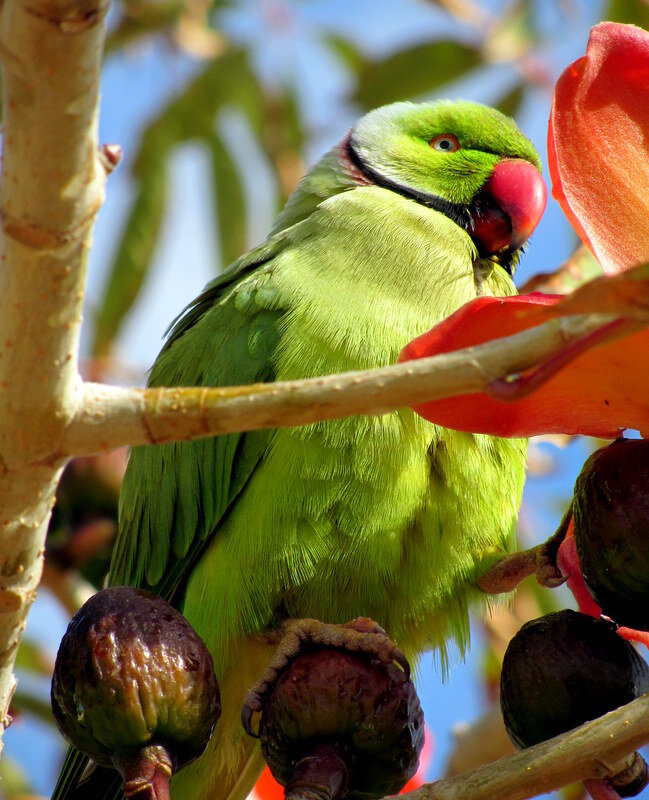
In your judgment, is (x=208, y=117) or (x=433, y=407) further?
(x=208, y=117)

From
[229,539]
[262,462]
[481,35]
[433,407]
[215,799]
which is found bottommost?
[215,799]

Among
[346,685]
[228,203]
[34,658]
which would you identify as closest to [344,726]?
[346,685]

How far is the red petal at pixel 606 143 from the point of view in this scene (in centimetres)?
107

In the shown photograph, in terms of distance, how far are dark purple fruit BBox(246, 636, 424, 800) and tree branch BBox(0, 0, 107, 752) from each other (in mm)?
329

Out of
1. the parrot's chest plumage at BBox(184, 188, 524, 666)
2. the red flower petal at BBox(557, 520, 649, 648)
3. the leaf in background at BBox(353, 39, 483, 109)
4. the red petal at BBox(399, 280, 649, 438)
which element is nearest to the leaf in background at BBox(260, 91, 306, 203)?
the leaf in background at BBox(353, 39, 483, 109)

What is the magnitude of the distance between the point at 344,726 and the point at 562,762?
0.24m

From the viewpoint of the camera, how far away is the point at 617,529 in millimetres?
1012

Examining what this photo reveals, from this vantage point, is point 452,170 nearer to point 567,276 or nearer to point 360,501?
point 567,276

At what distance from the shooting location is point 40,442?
0.90 metres

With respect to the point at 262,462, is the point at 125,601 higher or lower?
higher

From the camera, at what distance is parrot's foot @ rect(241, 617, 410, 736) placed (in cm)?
117

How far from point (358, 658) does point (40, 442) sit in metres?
0.44

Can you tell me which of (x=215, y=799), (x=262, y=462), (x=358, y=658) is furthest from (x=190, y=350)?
(x=358, y=658)

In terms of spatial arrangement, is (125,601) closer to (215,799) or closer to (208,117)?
(215,799)
